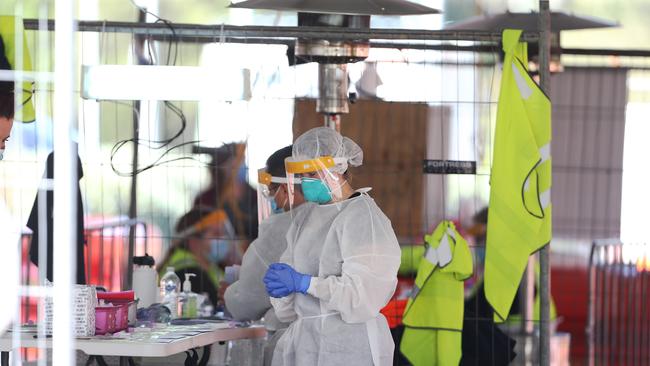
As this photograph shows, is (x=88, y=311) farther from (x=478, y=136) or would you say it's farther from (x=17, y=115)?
(x=478, y=136)

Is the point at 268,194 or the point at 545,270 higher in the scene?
the point at 268,194

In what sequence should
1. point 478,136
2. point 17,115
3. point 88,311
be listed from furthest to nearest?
point 478,136 < point 17,115 < point 88,311

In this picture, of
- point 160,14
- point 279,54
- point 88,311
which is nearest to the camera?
point 88,311

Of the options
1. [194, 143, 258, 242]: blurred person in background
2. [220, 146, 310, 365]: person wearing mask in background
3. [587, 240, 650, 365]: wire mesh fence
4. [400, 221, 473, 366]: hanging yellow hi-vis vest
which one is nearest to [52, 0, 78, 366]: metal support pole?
[220, 146, 310, 365]: person wearing mask in background

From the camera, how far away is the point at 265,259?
5.30 metres

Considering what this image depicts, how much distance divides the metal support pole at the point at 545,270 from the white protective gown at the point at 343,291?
1.20 meters

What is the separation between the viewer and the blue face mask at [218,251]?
25.7 ft

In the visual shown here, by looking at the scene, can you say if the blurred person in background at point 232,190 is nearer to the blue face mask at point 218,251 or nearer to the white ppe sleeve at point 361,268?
the blue face mask at point 218,251

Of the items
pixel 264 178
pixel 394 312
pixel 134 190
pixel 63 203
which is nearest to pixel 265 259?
pixel 264 178

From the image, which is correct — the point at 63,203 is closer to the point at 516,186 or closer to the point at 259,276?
the point at 259,276

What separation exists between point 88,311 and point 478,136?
4291mm

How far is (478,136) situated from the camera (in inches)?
314

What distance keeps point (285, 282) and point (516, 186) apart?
1511 mm

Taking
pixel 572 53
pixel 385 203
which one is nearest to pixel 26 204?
pixel 385 203
